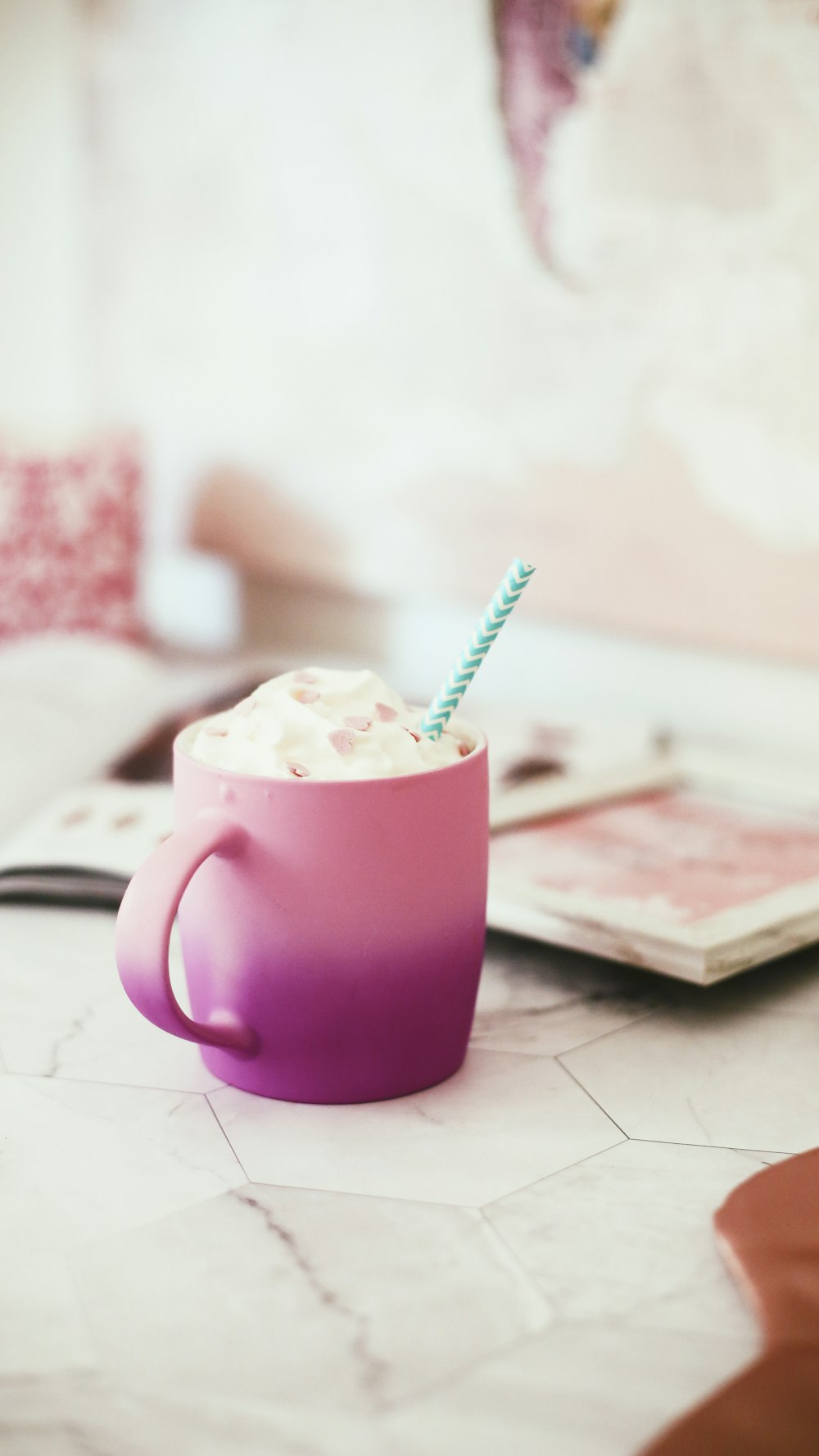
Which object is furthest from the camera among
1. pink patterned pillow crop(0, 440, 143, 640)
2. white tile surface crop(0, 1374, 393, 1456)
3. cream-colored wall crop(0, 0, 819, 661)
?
pink patterned pillow crop(0, 440, 143, 640)

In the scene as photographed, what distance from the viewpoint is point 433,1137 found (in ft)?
1.57

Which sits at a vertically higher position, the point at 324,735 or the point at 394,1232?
the point at 324,735

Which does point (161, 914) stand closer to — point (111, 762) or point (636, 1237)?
point (636, 1237)

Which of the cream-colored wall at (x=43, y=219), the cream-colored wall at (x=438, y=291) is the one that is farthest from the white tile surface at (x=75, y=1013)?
the cream-colored wall at (x=43, y=219)

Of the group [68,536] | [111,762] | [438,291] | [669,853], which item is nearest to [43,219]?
[68,536]

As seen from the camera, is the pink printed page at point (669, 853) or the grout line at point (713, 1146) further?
the pink printed page at point (669, 853)

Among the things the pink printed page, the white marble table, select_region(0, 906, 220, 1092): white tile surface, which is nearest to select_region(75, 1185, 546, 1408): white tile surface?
the white marble table

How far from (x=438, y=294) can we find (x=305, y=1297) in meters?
0.84

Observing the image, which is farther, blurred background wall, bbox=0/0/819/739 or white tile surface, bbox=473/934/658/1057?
blurred background wall, bbox=0/0/819/739

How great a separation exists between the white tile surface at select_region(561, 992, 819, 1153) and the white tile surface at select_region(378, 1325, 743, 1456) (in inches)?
4.7

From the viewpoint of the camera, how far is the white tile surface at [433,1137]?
0.45 metres

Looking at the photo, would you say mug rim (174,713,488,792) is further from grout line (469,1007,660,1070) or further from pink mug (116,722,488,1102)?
grout line (469,1007,660,1070)

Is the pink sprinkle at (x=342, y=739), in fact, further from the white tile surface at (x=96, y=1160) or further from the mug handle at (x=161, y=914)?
the white tile surface at (x=96, y=1160)

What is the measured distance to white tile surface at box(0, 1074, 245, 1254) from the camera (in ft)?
1.40
